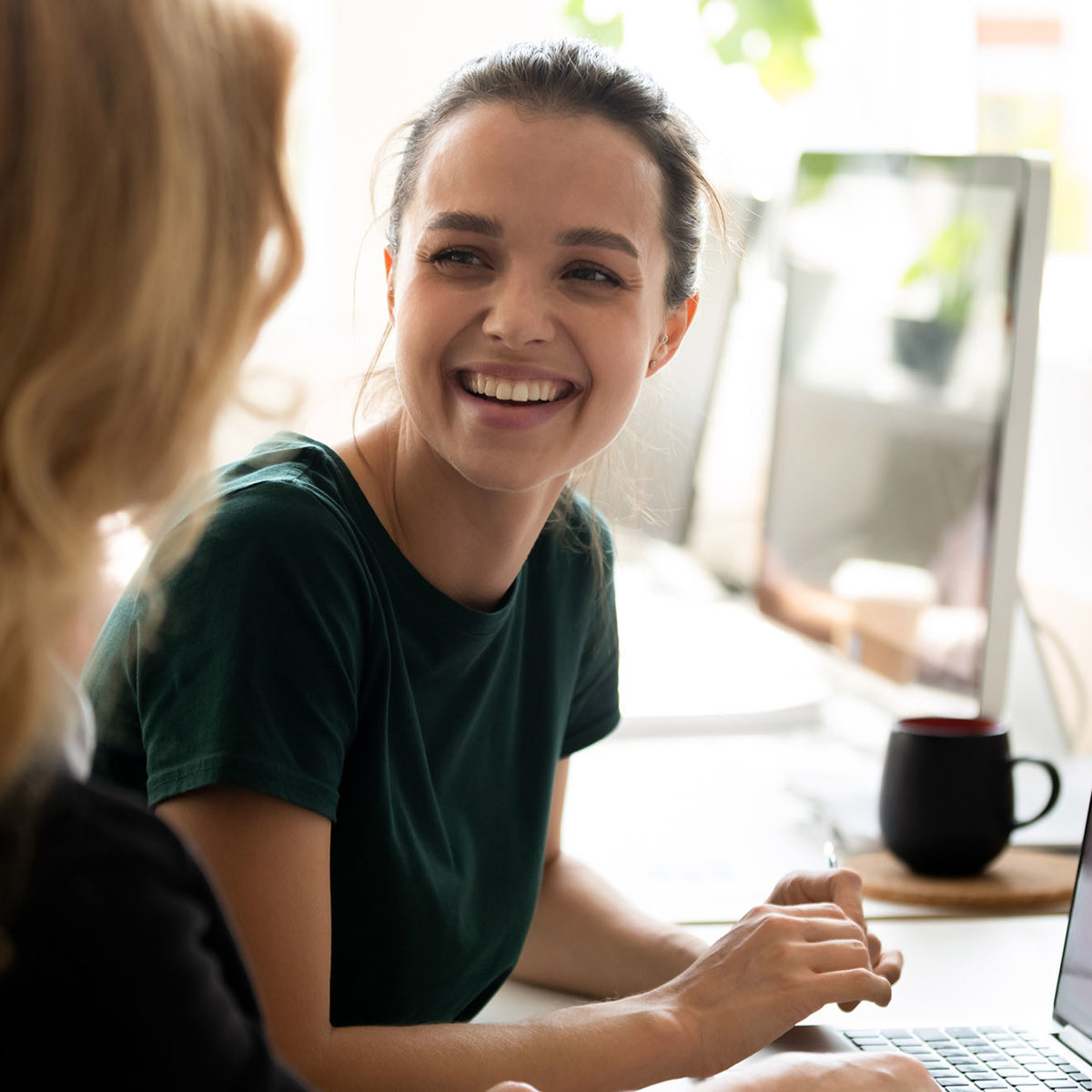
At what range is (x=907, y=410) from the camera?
1.65 metres

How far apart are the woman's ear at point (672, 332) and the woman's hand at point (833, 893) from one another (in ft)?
1.32

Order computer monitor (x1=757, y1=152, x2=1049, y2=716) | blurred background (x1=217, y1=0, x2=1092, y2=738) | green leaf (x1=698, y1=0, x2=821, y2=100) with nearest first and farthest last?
computer monitor (x1=757, y1=152, x2=1049, y2=716) → blurred background (x1=217, y1=0, x2=1092, y2=738) → green leaf (x1=698, y1=0, x2=821, y2=100)

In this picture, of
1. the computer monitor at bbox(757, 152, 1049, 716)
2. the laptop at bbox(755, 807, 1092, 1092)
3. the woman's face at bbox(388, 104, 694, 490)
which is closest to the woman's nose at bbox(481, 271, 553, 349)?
the woman's face at bbox(388, 104, 694, 490)

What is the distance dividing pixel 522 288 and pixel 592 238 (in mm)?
59

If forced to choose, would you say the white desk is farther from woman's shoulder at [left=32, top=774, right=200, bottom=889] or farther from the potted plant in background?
woman's shoulder at [left=32, top=774, right=200, bottom=889]

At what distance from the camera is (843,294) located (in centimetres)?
175

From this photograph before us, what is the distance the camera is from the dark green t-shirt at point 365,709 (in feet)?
2.75

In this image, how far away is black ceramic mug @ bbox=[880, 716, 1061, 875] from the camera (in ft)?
4.17

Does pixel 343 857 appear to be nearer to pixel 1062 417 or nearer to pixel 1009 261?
pixel 1009 261

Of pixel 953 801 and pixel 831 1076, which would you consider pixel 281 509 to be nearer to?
pixel 831 1076

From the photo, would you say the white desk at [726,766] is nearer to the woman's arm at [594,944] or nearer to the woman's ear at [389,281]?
the woman's arm at [594,944]

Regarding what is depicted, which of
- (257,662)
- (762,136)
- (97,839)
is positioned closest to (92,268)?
(97,839)

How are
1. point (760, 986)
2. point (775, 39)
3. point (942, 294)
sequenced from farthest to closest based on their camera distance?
point (775, 39), point (942, 294), point (760, 986)

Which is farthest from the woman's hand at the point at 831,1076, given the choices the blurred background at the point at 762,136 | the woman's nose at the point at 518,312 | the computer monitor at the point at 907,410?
the blurred background at the point at 762,136
